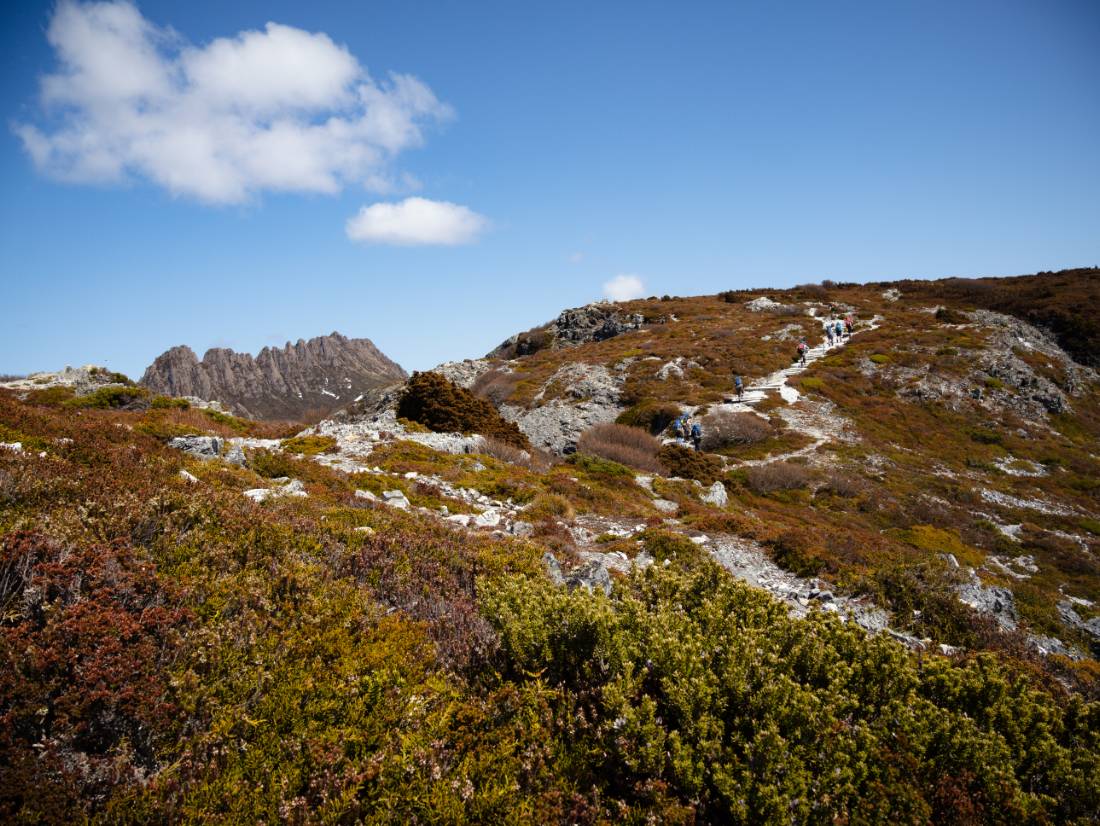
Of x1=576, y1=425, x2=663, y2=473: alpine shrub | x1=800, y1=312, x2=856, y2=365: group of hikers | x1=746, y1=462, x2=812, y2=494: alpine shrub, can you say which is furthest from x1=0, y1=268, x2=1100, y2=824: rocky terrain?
x1=800, y1=312, x2=856, y2=365: group of hikers

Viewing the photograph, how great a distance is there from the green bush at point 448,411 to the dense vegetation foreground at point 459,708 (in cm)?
1931

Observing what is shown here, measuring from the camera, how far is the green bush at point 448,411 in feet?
82.7

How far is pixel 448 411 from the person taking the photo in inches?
998

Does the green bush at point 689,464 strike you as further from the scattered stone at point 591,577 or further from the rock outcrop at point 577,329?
the rock outcrop at point 577,329

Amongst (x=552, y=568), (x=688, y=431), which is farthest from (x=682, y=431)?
(x=552, y=568)

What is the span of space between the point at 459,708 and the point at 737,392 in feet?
124

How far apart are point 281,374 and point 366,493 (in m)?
107

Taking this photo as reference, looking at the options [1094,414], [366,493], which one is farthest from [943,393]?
[366,493]

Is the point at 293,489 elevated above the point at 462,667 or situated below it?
above

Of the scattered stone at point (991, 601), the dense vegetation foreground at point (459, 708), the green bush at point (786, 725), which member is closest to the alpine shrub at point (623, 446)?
the scattered stone at point (991, 601)

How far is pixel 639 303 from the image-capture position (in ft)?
261

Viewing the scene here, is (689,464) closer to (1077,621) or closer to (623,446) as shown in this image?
(623,446)

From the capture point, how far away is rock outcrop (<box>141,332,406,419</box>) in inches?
3467

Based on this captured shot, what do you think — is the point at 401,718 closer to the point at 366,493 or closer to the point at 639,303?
the point at 366,493
